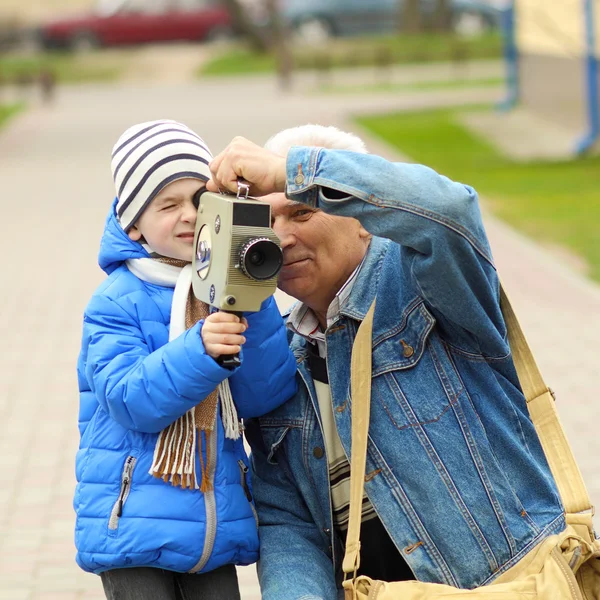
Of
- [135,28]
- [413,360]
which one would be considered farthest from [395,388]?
[135,28]

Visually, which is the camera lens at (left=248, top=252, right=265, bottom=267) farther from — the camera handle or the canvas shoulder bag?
the canvas shoulder bag

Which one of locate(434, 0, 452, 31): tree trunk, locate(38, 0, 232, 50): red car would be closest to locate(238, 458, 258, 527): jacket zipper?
locate(434, 0, 452, 31): tree trunk

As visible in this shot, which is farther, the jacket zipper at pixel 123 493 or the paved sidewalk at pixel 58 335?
the paved sidewalk at pixel 58 335

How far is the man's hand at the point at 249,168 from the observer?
2357mm

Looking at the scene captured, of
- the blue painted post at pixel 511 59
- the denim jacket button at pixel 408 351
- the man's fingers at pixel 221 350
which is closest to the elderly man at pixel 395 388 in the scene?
the denim jacket button at pixel 408 351

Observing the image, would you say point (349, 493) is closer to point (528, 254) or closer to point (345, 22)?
point (528, 254)

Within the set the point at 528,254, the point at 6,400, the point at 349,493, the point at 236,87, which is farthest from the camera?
the point at 236,87

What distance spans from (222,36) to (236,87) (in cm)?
1234

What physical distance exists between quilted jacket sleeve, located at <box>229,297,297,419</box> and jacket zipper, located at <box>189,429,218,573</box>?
12cm

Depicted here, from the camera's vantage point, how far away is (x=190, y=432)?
2.51 meters

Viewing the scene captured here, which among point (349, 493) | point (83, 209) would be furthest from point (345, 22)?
point (349, 493)

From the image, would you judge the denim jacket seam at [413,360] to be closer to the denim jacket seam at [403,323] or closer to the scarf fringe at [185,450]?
the denim jacket seam at [403,323]

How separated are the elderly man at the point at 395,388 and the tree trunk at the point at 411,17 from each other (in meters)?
40.3

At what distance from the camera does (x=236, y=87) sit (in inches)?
1326
